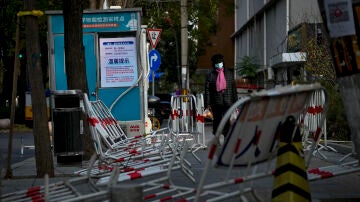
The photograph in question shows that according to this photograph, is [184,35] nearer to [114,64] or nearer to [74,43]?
[114,64]

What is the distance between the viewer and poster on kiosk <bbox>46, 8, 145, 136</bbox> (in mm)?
15234

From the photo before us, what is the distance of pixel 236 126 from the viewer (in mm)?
5398

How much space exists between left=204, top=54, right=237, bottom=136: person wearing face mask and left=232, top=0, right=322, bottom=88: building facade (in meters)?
9.39

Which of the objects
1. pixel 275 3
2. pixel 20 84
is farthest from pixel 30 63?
pixel 275 3

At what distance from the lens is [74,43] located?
36.2 feet

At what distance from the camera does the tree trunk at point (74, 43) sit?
1093 centimetres

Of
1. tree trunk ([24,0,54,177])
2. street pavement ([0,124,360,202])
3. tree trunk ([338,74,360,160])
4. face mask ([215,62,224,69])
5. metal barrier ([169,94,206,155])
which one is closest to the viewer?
tree trunk ([338,74,360,160])

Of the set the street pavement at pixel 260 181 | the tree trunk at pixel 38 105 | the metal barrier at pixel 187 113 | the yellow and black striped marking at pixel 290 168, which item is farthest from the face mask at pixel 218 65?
the yellow and black striped marking at pixel 290 168

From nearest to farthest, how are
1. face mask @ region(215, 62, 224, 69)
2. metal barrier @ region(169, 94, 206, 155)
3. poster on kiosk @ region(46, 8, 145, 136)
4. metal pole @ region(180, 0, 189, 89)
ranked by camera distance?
face mask @ region(215, 62, 224, 69), metal barrier @ region(169, 94, 206, 155), poster on kiosk @ region(46, 8, 145, 136), metal pole @ region(180, 0, 189, 89)

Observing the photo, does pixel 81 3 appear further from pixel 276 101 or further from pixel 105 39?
pixel 276 101

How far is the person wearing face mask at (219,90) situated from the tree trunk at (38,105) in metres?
4.54

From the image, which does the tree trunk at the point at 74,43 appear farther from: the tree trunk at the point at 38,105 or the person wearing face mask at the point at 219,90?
the person wearing face mask at the point at 219,90

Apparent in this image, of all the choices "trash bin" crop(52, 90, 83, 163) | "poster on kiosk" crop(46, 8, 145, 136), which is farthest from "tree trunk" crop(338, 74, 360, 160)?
"poster on kiosk" crop(46, 8, 145, 136)

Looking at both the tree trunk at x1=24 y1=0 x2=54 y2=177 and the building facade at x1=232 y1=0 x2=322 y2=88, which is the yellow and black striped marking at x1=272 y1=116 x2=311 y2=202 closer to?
the tree trunk at x1=24 y1=0 x2=54 y2=177
